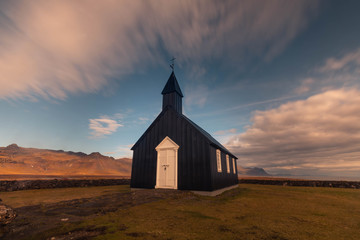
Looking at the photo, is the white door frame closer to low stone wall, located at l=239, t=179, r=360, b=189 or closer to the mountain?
low stone wall, located at l=239, t=179, r=360, b=189

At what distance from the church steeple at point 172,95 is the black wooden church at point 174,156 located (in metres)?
0.10

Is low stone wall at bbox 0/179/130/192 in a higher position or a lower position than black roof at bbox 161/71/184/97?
lower

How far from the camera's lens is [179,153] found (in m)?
13.2

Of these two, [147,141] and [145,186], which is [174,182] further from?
[147,141]

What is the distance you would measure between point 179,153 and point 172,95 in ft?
20.2

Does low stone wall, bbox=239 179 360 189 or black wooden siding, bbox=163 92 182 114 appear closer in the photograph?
black wooden siding, bbox=163 92 182 114

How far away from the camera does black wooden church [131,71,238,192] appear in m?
12.1

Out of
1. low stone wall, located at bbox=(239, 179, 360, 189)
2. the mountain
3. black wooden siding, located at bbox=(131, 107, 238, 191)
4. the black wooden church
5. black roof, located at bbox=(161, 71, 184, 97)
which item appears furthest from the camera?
the mountain

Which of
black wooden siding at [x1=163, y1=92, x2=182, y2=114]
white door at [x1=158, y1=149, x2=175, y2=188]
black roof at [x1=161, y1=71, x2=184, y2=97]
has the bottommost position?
white door at [x1=158, y1=149, x2=175, y2=188]

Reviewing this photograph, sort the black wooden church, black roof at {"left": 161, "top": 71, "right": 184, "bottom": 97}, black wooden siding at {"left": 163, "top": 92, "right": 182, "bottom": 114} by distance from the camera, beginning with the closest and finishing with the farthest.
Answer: the black wooden church < black wooden siding at {"left": 163, "top": 92, "right": 182, "bottom": 114} < black roof at {"left": 161, "top": 71, "right": 184, "bottom": 97}

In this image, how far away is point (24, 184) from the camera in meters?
13.7

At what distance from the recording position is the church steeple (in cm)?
1606

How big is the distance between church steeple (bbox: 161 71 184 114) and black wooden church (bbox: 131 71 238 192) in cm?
10

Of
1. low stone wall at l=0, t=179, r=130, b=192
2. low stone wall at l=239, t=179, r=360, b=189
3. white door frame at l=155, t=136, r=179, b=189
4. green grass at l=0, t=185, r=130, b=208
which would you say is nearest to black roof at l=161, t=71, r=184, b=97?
white door frame at l=155, t=136, r=179, b=189
